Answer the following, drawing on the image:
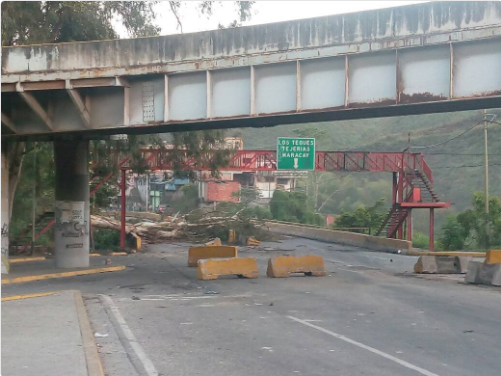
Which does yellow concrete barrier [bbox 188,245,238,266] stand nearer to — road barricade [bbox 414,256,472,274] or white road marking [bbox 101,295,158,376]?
road barricade [bbox 414,256,472,274]

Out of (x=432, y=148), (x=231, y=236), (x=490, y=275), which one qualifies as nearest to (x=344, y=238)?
(x=231, y=236)

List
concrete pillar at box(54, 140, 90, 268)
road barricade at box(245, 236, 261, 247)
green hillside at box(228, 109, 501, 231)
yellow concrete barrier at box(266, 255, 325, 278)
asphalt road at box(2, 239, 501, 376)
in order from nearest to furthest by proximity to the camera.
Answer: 1. asphalt road at box(2, 239, 501, 376)
2. yellow concrete barrier at box(266, 255, 325, 278)
3. concrete pillar at box(54, 140, 90, 268)
4. road barricade at box(245, 236, 261, 247)
5. green hillside at box(228, 109, 501, 231)

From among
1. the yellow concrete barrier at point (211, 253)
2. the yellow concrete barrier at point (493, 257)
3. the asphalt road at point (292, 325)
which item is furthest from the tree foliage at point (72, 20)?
the yellow concrete barrier at point (493, 257)

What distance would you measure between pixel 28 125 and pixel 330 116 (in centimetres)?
1031

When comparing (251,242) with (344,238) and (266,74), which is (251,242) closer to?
(344,238)

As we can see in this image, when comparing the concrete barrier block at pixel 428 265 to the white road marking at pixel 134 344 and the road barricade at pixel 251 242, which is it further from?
the road barricade at pixel 251 242

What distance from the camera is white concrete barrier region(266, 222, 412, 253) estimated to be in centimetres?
4028

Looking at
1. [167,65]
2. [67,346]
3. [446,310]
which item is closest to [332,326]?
[446,310]

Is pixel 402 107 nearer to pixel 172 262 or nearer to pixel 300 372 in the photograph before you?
pixel 300 372

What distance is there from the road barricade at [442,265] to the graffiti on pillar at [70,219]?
1306 centimetres

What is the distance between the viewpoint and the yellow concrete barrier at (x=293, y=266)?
21719 millimetres

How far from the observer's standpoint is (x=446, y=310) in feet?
45.5

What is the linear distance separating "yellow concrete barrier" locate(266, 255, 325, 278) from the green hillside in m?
42.4

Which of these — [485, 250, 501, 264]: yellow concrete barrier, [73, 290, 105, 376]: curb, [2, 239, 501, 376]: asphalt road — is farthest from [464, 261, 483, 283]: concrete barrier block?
[73, 290, 105, 376]: curb
